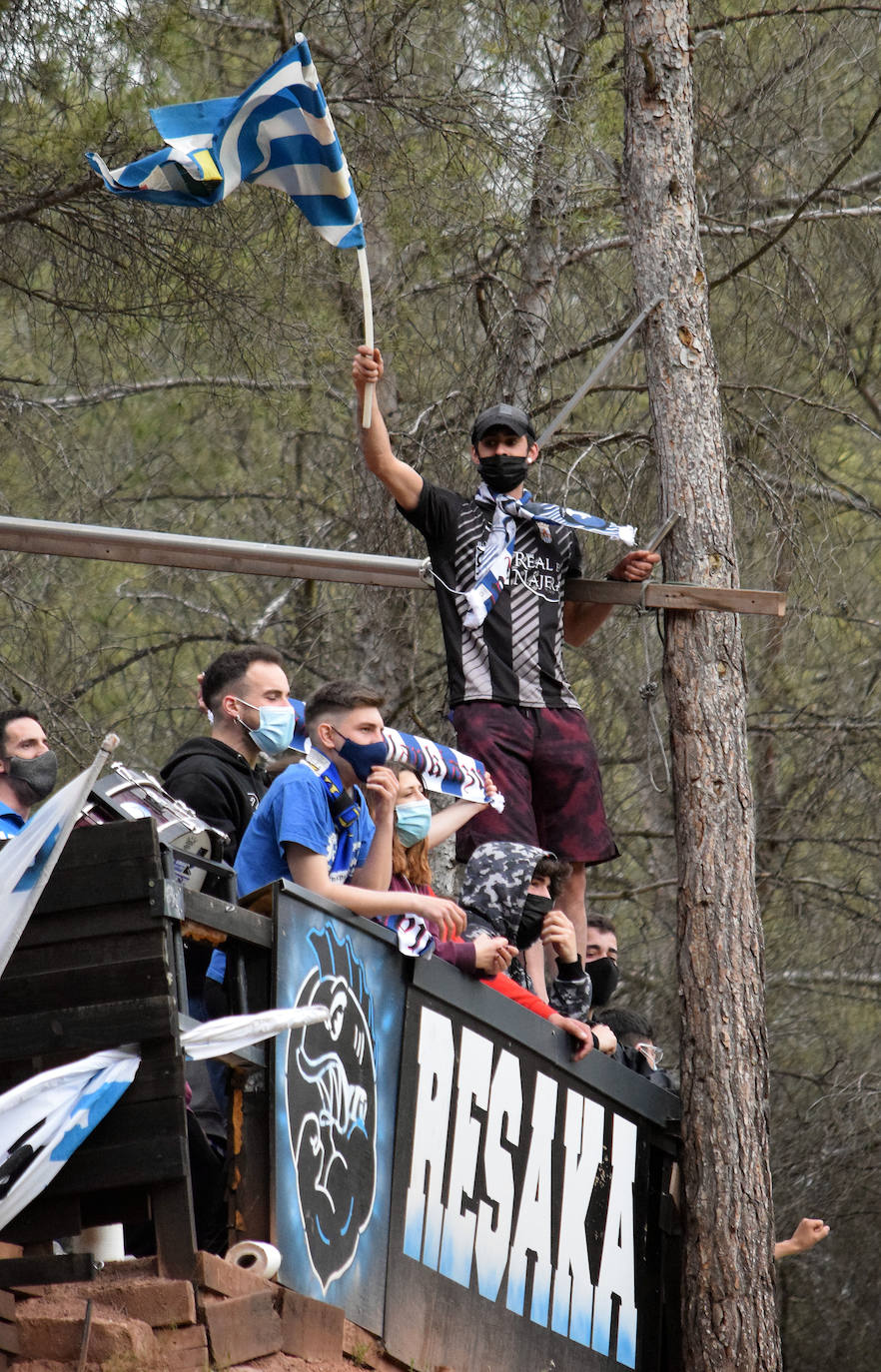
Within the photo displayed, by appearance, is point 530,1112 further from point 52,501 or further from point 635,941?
point 635,941

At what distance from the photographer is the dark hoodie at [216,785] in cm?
599

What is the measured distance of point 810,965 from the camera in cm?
1186

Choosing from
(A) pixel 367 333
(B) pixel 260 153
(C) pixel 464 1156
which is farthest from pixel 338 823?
(B) pixel 260 153

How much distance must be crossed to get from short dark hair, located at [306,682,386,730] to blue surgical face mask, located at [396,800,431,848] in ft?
1.14

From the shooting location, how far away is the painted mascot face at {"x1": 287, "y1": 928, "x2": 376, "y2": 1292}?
15.8 feet

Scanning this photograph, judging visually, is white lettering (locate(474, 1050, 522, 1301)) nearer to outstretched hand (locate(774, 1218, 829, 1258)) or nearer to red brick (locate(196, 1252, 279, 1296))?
red brick (locate(196, 1252, 279, 1296))

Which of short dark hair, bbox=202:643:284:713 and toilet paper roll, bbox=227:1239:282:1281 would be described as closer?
toilet paper roll, bbox=227:1239:282:1281

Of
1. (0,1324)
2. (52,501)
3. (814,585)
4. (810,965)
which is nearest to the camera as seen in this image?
(0,1324)

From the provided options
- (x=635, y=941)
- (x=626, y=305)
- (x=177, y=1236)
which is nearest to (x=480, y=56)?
(x=626, y=305)

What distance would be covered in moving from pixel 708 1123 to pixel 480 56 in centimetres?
617

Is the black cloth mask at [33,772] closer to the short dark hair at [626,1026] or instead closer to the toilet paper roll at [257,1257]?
the toilet paper roll at [257,1257]

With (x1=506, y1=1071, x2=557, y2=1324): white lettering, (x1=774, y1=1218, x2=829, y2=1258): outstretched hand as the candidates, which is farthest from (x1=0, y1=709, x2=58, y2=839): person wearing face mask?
(x1=774, y1=1218, x2=829, y2=1258): outstretched hand

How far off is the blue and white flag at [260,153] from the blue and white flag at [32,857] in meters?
2.65

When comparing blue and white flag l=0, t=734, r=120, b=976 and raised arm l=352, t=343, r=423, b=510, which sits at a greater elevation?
raised arm l=352, t=343, r=423, b=510
